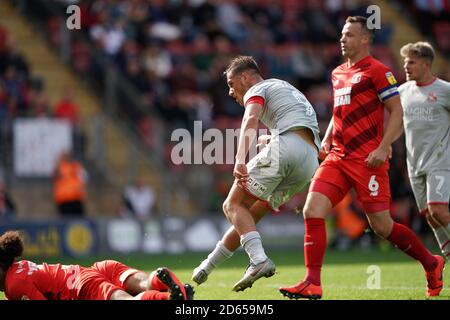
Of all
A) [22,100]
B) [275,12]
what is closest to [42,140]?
[22,100]

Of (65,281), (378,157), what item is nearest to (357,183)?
(378,157)

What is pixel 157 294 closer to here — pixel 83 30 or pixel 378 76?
pixel 378 76

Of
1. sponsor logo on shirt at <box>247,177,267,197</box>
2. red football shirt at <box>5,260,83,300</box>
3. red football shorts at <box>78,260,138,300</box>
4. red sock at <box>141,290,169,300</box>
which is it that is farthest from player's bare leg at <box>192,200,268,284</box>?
red sock at <box>141,290,169,300</box>

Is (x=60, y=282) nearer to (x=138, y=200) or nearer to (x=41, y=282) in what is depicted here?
(x=41, y=282)

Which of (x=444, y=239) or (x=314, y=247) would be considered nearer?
(x=314, y=247)

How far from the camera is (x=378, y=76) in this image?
8.55 metres

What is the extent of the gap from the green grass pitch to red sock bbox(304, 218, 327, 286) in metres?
0.78

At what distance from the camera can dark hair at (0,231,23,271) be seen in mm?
7617

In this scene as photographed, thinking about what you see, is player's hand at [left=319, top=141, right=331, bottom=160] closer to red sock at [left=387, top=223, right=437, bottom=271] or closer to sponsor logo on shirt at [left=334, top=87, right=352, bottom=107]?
sponsor logo on shirt at [left=334, top=87, right=352, bottom=107]

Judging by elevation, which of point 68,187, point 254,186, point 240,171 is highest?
point 240,171

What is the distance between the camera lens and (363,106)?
340 inches

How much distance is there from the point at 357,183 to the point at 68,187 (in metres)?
10.4

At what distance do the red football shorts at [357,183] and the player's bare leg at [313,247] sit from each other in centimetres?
11

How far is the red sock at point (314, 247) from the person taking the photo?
26.7 feet
